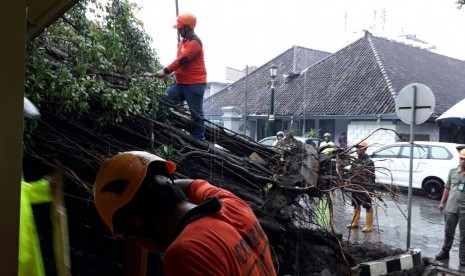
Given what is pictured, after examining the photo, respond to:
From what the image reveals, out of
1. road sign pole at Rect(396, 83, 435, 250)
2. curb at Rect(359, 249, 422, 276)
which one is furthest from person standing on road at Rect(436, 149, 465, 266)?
curb at Rect(359, 249, 422, 276)

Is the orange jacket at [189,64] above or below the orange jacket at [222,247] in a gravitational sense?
above

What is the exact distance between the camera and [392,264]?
199 inches

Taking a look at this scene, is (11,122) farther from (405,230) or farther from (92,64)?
(405,230)

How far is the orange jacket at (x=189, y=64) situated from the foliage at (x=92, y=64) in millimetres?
394

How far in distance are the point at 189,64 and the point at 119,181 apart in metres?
3.79

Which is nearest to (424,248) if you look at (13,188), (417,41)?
(13,188)

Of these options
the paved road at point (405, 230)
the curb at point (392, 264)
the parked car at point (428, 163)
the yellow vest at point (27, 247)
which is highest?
the yellow vest at point (27, 247)

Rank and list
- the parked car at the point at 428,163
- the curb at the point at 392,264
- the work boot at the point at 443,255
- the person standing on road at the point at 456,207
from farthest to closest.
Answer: the parked car at the point at 428,163 < the work boot at the point at 443,255 < the person standing on road at the point at 456,207 < the curb at the point at 392,264

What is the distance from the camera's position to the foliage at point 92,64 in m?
3.29

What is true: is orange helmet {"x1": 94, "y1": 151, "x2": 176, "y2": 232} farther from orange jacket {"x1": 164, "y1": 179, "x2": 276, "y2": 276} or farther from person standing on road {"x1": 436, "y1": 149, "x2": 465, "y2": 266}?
person standing on road {"x1": 436, "y1": 149, "x2": 465, "y2": 266}

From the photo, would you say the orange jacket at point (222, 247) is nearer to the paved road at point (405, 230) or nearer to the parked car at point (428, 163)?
the paved road at point (405, 230)

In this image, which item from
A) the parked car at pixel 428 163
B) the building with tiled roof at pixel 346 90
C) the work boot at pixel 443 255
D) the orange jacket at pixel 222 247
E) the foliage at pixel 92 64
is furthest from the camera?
the parked car at pixel 428 163

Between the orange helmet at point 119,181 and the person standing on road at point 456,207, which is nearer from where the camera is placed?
the orange helmet at point 119,181

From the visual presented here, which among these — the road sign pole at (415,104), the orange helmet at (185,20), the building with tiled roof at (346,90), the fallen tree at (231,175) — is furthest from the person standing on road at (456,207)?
the orange helmet at (185,20)
